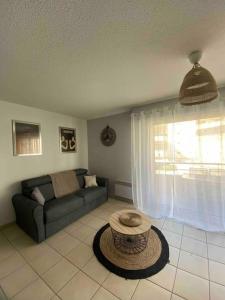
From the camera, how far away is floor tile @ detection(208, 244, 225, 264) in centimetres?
177

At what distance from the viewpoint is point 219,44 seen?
1.32m

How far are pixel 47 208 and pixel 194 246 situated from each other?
2.29 metres

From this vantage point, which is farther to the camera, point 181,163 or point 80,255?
point 181,163

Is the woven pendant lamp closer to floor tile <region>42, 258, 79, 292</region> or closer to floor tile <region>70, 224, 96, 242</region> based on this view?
floor tile <region>42, 258, 79, 292</region>

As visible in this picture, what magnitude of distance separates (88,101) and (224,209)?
305 cm

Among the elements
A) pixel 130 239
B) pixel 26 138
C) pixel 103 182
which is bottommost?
pixel 130 239

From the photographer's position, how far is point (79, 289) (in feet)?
4.73

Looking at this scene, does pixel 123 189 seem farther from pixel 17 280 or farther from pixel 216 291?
pixel 17 280

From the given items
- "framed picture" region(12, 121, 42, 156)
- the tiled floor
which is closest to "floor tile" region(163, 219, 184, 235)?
the tiled floor

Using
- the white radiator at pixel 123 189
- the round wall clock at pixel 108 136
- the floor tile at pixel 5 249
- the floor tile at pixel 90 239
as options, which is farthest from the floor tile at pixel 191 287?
the round wall clock at pixel 108 136

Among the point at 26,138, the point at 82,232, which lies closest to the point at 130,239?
the point at 82,232

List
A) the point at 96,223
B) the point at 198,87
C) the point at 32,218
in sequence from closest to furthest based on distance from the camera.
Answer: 1. the point at 198,87
2. the point at 32,218
3. the point at 96,223

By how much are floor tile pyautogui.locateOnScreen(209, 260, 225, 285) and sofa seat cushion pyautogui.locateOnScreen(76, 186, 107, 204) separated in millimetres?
2142

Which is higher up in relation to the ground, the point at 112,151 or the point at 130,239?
the point at 112,151
